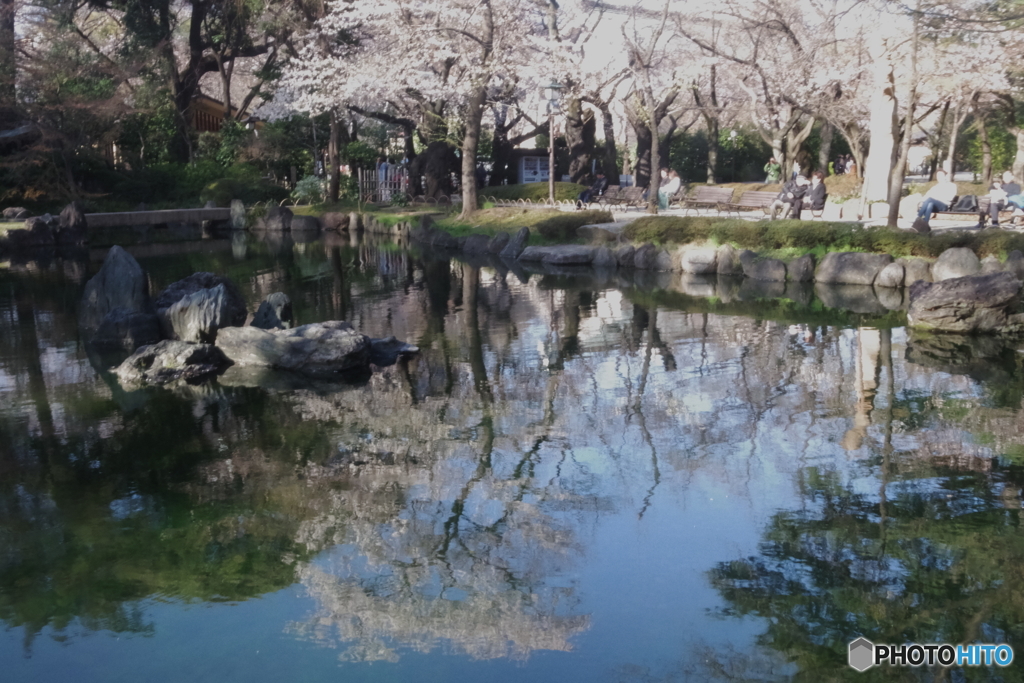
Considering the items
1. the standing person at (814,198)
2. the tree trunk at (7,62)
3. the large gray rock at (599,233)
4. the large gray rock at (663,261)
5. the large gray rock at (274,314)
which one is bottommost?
the large gray rock at (274,314)

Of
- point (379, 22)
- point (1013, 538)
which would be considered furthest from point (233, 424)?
point (379, 22)

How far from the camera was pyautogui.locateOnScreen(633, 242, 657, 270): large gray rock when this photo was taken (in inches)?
677

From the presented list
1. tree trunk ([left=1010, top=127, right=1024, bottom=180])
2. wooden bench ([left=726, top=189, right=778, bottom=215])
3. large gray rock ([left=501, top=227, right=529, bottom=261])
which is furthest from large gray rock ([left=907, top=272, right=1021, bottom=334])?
tree trunk ([left=1010, top=127, right=1024, bottom=180])

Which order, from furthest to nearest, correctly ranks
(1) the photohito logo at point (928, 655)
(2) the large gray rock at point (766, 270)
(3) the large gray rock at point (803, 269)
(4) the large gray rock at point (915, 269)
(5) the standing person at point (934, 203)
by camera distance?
(5) the standing person at point (934, 203), (2) the large gray rock at point (766, 270), (3) the large gray rock at point (803, 269), (4) the large gray rock at point (915, 269), (1) the photohito logo at point (928, 655)

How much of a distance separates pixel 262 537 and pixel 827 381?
5.77 metres

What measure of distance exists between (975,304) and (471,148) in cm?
A: 1445

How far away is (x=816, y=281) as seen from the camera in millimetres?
15195

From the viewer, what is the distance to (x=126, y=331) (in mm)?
10648

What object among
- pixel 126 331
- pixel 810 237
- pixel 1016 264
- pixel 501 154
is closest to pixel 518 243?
pixel 810 237

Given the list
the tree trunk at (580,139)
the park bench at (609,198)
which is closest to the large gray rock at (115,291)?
the park bench at (609,198)

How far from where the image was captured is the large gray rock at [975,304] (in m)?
10.9

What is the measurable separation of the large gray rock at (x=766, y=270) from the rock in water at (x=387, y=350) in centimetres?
758

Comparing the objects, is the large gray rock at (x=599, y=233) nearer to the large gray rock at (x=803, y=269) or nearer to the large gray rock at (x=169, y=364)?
the large gray rock at (x=803, y=269)

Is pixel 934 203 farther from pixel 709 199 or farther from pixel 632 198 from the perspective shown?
pixel 632 198
